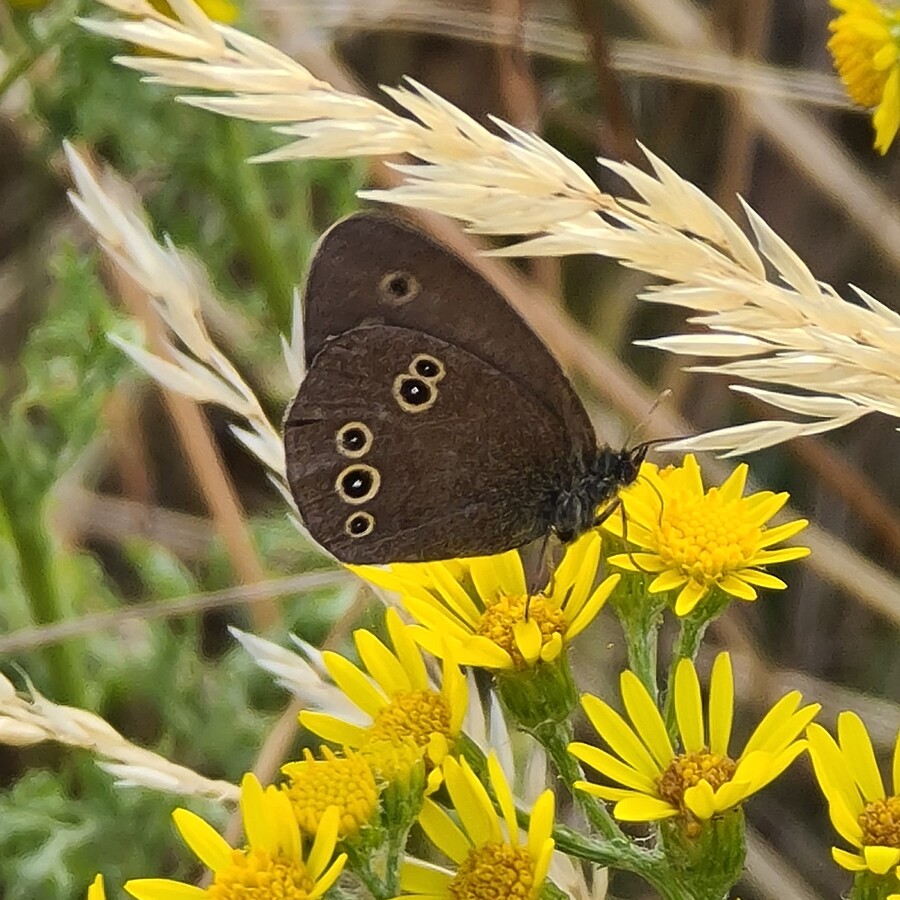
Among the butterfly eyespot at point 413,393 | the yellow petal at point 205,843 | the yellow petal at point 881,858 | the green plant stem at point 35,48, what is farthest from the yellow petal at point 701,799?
the green plant stem at point 35,48

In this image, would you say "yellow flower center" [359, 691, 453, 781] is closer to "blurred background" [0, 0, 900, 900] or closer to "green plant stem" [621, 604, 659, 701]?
"green plant stem" [621, 604, 659, 701]

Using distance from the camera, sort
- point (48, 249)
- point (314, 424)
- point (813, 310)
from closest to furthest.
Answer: point (813, 310) < point (314, 424) < point (48, 249)

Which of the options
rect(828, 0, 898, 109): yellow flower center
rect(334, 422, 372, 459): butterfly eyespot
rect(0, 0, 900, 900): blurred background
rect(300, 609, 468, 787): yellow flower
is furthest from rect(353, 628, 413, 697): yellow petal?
rect(828, 0, 898, 109): yellow flower center

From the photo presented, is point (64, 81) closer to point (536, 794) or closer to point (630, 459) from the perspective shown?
point (630, 459)

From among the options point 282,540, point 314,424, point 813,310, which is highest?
point 813,310

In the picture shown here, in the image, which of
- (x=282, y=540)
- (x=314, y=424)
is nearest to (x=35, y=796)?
(x=282, y=540)

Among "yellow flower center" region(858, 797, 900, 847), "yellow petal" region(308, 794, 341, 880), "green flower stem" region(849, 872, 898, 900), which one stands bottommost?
"yellow petal" region(308, 794, 341, 880)
